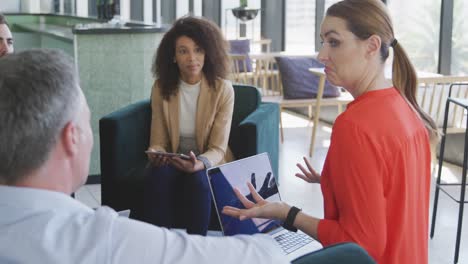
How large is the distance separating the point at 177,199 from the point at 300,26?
6138 mm

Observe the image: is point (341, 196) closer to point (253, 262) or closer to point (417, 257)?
point (417, 257)

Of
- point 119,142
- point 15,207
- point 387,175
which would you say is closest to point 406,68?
point 387,175

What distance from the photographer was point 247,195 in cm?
215

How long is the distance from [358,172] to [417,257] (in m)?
0.30

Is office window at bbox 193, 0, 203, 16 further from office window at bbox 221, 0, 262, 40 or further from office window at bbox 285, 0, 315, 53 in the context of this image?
office window at bbox 285, 0, 315, 53

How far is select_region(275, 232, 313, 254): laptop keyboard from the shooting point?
2127mm

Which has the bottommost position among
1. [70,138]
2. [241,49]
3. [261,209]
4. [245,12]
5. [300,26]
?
[261,209]

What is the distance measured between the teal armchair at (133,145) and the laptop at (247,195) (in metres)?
1.54

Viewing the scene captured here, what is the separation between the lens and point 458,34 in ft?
21.3

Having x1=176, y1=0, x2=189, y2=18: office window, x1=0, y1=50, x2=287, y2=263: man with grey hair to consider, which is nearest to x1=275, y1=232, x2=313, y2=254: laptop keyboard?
x1=0, y1=50, x2=287, y2=263: man with grey hair

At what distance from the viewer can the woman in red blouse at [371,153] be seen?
1.70 m

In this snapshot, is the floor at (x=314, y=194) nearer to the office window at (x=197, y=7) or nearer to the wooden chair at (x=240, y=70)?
the wooden chair at (x=240, y=70)

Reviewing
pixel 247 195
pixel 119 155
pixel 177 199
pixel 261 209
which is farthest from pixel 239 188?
pixel 119 155

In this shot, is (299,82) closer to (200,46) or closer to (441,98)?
(441,98)
